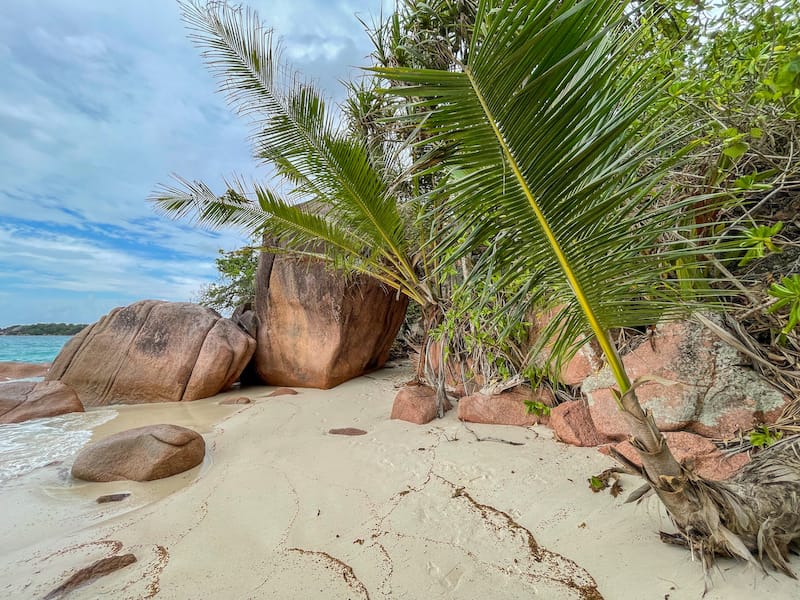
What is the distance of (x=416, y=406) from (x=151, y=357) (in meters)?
4.27

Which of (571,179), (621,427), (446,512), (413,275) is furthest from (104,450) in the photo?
(621,427)

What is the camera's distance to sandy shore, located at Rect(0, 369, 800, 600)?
1376 mm

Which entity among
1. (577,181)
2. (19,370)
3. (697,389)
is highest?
(577,181)

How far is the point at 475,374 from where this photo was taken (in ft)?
11.9

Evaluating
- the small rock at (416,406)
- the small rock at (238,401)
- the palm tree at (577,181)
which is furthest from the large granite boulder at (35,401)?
the palm tree at (577,181)

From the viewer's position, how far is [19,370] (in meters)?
7.04

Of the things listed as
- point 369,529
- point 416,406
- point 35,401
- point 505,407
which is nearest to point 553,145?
point 369,529

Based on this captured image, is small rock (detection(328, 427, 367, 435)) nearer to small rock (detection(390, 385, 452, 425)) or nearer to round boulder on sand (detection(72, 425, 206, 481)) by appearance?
small rock (detection(390, 385, 452, 425))

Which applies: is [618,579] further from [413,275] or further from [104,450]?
[104,450]

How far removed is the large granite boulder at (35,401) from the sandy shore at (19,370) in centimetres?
337

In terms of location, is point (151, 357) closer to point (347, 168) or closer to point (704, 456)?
point (347, 168)

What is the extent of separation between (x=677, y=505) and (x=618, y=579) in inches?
14.4

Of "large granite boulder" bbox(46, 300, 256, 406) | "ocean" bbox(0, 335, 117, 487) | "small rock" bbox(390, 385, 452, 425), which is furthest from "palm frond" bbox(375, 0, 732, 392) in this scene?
"large granite boulder" bbox(46, 300, 256, 406)

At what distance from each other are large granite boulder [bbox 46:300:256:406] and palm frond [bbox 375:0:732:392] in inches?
202
